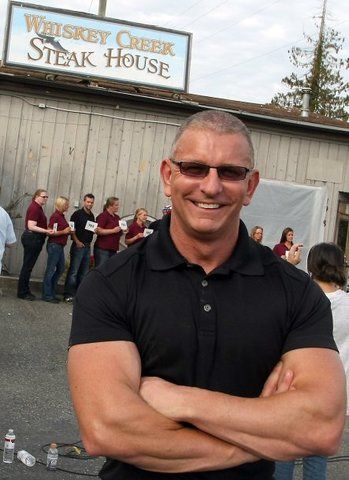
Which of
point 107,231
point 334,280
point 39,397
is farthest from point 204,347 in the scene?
point 107,231

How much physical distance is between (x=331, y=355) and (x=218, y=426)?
0.48 metres

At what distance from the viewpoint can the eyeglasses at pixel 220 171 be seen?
9.34 feet

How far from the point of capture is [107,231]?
16203 millimetres

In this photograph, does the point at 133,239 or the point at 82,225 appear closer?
the point at 82,225

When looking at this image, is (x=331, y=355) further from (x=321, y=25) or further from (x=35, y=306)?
(x=321, y=25)

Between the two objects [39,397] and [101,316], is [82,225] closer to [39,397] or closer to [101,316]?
[39,397]

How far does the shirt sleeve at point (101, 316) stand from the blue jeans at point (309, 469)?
10.2 ft

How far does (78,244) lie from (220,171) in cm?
1348

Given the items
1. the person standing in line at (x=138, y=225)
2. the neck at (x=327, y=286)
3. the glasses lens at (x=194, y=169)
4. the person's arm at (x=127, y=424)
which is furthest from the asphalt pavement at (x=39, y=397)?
the glasses lens at (x=194, y=169)

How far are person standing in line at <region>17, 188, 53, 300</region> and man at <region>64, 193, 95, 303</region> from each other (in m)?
0.77

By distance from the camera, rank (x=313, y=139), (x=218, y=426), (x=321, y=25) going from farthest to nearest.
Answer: (x=321, y=25) < (x=313, y=139) < (x=218, y=426)

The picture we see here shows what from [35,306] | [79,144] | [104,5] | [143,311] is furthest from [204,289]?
[104,5]

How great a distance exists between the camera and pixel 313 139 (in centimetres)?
1942

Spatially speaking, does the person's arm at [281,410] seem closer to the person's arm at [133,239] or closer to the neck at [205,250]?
the neck at [205,250]
